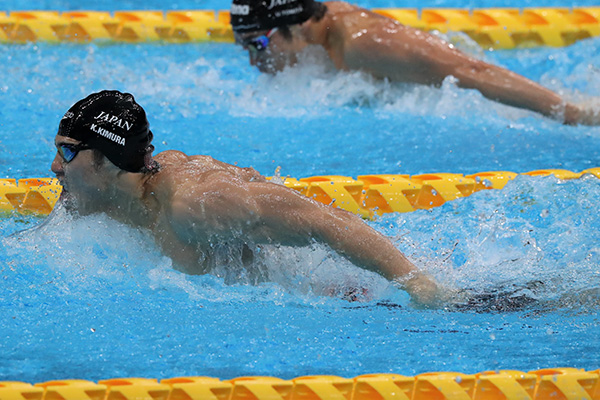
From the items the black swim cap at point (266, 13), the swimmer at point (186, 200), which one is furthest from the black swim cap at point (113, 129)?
the black swim cap at point (266, 13)

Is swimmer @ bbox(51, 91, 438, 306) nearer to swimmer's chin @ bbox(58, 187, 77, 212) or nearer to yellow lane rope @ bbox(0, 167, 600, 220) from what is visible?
swimmer's chin @ bbox(58, 187, 77, 212)

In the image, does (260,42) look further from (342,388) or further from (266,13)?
(342,388)

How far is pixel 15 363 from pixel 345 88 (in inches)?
108

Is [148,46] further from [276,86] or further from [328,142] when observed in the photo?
[328,142]

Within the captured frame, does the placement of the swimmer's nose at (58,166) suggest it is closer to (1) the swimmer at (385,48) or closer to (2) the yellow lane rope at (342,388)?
(2) the yellow lane rope at (342,388)

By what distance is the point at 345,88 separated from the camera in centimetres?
473

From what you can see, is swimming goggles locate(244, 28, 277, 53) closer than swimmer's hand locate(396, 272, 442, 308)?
No

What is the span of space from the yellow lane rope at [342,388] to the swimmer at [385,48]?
233 centimetres

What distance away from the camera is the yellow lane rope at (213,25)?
5730 mm

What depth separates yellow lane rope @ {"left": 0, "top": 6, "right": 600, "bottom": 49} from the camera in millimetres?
5730

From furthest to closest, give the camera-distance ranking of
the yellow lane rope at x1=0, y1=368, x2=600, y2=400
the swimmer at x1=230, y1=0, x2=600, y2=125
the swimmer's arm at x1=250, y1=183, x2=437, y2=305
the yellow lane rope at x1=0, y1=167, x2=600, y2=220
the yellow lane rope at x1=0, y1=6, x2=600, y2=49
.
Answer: the yellow lane rope at x1=0, y1=6, x2=600, y2=49 → the swimmer at x1=230, y1=0, x2=600, y2=125 → the yellow lane rope at x1=0, y1=167, x2=600, y2=220 → the swimmer's arm at x1=250, y1=183, x2=437, y2=305 → the yellow lane rope at x1=0, y1=368, x2=600, y2=400

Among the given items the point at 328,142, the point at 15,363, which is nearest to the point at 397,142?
the point at 328,142

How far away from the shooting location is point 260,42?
14.9 ft

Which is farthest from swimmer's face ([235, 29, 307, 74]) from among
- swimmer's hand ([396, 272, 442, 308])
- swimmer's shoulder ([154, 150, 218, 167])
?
swimmer's hand ([396, 272, 442, 308])
